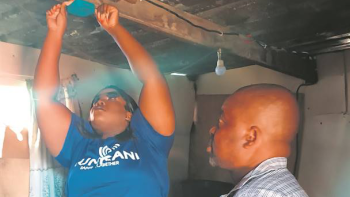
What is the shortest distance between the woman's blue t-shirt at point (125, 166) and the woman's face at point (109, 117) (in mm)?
66

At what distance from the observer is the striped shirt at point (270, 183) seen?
0.84m

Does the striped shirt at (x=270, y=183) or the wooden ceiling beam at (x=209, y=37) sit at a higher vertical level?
the wooden ceiling beam at (x=209, y=37)

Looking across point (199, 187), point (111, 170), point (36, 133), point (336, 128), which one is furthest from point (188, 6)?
point (199, 187)

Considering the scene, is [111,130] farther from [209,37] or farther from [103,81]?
[103,81]

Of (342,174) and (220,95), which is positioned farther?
(220,95)

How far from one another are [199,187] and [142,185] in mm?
1416

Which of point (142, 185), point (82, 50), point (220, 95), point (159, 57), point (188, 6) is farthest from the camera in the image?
Result: point (220, 95)

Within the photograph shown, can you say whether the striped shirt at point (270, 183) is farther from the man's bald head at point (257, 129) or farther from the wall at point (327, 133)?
the wall at point (327, 133)

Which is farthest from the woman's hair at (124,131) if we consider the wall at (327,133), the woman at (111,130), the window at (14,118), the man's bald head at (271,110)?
the wall at (327,133)

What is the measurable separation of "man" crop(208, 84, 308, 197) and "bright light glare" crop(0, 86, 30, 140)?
127cm

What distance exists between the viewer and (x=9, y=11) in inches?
60.1

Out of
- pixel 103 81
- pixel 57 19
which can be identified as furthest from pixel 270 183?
pixel 103 81

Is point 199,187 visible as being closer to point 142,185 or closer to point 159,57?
point 159,57

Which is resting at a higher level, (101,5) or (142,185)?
(101,5)
